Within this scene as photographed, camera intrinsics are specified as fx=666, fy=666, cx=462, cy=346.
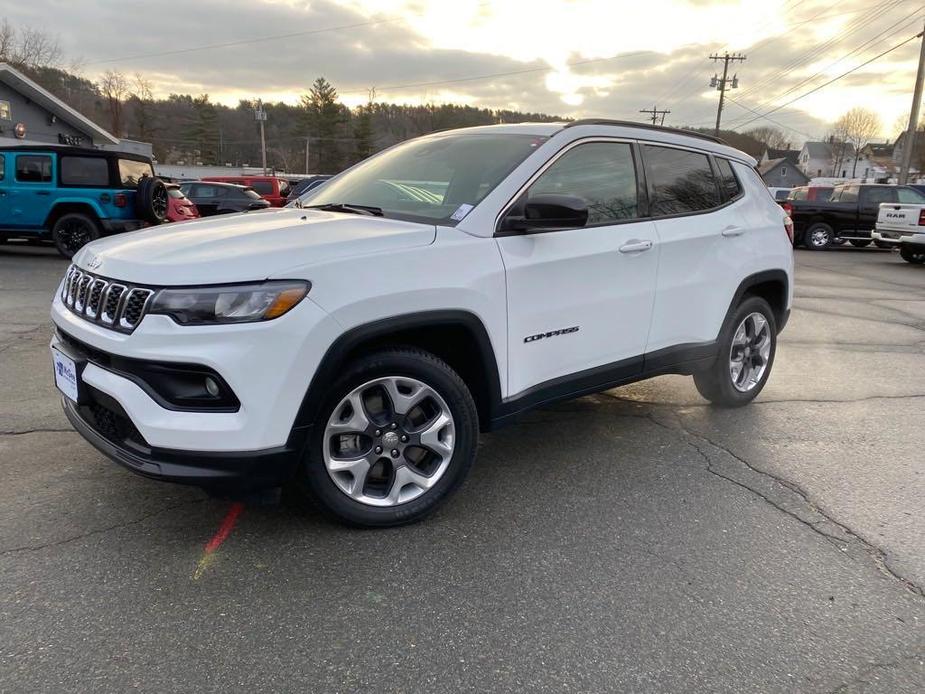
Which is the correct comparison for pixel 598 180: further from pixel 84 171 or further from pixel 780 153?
pixel 780 153

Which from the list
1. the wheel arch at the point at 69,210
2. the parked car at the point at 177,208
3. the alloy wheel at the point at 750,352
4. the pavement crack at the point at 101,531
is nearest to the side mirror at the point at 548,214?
the pavement crack at the point at 101,531

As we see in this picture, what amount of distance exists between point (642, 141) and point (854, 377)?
3390mm

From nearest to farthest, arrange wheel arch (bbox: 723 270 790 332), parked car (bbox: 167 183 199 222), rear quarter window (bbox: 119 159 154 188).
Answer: wheel arch (bbox: 723 270 790 332) → rear quarter window (bbox: 119 159 154 188) → parked car (bbox: 167 183 199 222)

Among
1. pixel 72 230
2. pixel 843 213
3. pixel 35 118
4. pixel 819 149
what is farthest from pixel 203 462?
pixel 819 149

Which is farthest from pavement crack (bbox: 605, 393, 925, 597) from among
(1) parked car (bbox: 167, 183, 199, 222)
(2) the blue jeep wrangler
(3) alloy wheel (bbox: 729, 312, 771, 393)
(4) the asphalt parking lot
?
(1) parked car (bbox: 167, 183, 199, 222)

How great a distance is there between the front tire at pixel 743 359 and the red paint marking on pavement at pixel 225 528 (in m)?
3.14

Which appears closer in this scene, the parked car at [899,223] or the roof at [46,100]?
the parked car at [899,223]

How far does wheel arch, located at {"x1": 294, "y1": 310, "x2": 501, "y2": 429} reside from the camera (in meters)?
2.58

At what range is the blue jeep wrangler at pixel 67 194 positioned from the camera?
11.8m

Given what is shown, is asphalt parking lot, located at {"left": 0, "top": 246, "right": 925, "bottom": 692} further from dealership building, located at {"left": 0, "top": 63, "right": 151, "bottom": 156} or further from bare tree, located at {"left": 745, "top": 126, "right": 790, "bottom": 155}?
bare tree, located at {"left": 745, "top": 126, "right": 790, "bottom": 155}

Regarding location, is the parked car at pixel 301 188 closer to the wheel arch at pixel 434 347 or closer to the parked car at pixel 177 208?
the wheel arch at pixel 434 347

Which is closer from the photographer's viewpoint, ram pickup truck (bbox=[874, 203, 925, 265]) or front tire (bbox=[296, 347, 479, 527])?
front tire (bbox=[296, 347, 479, 527])

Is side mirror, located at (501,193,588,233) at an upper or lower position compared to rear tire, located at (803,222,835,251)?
upper

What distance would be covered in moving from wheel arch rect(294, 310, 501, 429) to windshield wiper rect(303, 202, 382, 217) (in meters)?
0.77
